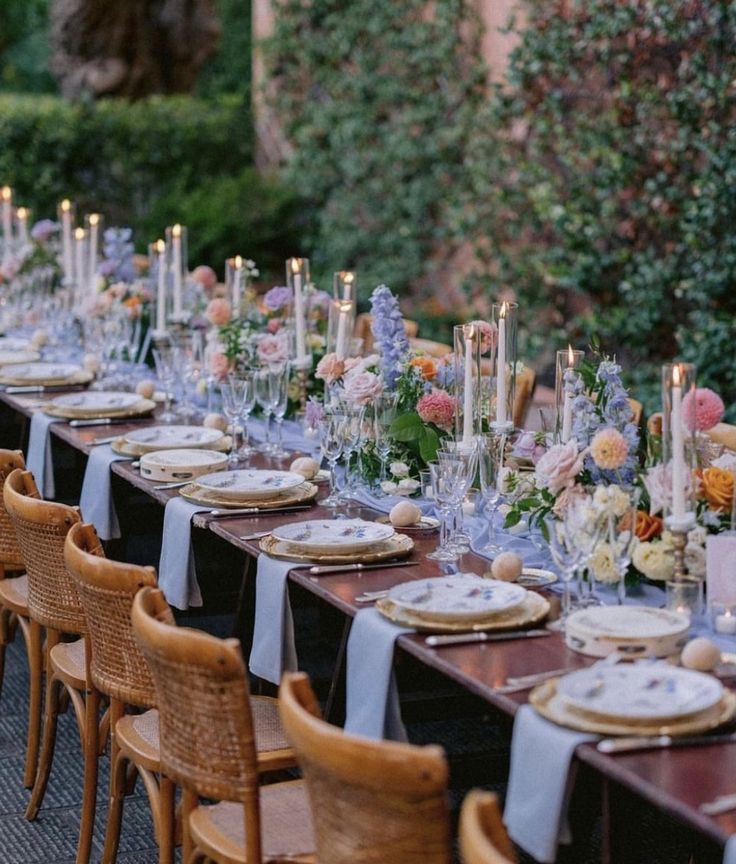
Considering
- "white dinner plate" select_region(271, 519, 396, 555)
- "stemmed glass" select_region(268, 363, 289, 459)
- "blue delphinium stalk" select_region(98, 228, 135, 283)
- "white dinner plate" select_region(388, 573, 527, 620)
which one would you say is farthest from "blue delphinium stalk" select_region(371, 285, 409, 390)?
"blue delphinium stalk" select_region(98, 228, 135, 283)

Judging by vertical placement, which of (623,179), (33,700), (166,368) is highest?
(623,179)

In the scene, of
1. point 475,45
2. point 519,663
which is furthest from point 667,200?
point 519,663

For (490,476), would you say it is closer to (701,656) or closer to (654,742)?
(701,656)

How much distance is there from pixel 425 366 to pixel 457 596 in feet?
3.79

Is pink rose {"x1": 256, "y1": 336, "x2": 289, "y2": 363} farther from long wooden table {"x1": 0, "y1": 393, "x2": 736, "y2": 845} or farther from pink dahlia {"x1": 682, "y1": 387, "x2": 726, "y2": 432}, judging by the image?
pink dahlia {"x1": 682, "y1": 387, "x2": 726, "y2": 432}

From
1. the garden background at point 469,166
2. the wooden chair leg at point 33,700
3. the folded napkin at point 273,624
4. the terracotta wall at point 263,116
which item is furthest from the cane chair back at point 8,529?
the terracotta wall at point 263,116

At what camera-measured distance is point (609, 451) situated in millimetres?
2893

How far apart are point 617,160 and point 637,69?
50 centimetres

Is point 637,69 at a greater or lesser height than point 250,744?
greater

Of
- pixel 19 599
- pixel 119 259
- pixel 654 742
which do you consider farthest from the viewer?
pixel 119 259

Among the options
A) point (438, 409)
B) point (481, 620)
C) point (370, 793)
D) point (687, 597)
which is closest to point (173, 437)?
point (438, 409)

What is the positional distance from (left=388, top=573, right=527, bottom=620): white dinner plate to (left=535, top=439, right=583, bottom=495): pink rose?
0.23 meters

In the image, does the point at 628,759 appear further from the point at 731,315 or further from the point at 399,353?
the point at 731,315

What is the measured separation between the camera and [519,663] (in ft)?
8.09
